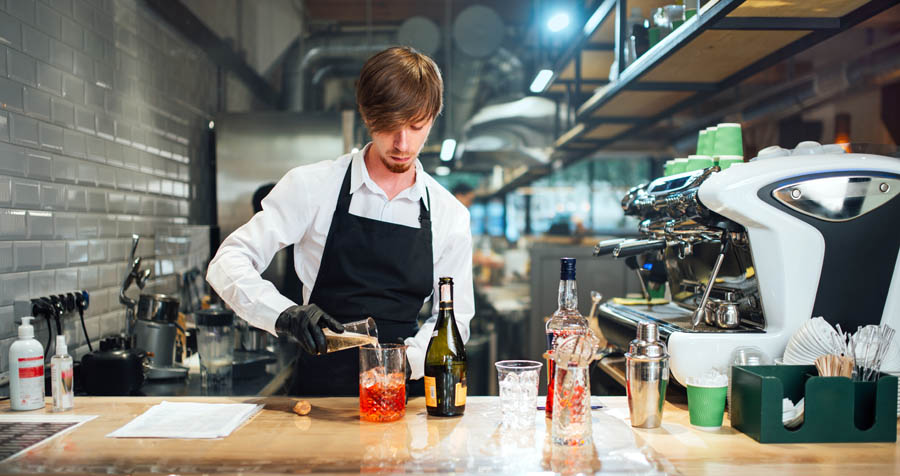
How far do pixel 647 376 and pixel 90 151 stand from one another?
2136 mm

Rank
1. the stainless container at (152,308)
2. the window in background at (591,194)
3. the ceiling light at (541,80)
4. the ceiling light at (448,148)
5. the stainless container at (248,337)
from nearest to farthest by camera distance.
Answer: the stainless container at (152,308) < the stainless container at (248,337) < the ceiling light at (541,80) < the ceiling light at (448,148) < the window in background at (591,194)

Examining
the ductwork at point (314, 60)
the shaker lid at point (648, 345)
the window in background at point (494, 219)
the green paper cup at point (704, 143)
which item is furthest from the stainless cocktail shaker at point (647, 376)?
the window in background at point (494, 219)

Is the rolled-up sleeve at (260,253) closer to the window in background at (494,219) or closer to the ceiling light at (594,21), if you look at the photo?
the ceiling light at (594,21)

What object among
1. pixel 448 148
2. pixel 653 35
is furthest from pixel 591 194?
pixel 653 35

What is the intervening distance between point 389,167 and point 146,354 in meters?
1.22

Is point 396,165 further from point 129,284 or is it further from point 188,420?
point 129,284

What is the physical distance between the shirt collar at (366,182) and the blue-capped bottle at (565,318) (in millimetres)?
581

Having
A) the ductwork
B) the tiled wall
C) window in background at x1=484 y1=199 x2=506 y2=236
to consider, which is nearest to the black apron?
the tiled wall

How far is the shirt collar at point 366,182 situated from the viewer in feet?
6.19

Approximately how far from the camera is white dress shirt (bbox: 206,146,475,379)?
5.63 feet

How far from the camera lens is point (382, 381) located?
144 centimetres

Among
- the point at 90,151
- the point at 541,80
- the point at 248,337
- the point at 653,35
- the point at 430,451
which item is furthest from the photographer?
the point at 541,80

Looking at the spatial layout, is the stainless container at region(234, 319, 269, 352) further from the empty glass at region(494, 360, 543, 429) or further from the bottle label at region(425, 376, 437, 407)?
the empty glass at region(494, 360, 543, 429)

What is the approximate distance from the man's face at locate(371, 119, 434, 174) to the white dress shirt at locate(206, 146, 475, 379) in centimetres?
11
